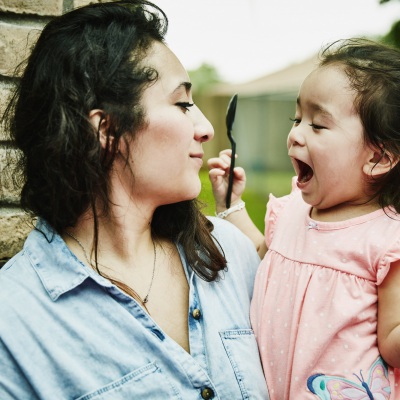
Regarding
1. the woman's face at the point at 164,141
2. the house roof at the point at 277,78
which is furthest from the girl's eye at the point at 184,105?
the house roof at the point at 277,78

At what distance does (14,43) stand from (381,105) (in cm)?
103

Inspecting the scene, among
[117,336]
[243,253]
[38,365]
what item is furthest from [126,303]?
[243,253]

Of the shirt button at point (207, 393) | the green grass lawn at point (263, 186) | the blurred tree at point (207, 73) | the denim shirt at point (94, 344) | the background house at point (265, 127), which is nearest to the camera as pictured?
the denim shirt at point (94, 344)

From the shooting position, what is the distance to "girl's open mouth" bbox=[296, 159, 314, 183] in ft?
5.07

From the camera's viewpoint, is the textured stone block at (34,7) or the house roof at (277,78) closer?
the textured stone block at (34,7)

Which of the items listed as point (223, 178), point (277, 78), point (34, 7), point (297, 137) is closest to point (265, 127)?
point (277, 78)

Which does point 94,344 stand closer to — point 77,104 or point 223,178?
point 77,104

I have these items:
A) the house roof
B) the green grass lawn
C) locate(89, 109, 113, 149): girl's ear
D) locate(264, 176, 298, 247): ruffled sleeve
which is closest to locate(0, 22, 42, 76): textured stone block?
locate(89, 109, 113, 149): girl's ear

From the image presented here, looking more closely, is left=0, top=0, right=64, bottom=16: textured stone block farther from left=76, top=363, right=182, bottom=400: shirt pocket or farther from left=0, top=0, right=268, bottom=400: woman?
left=76, top=363, right=182, bottom=400: shirt pocket

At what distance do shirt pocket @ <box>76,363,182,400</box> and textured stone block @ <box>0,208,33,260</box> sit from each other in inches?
20.8

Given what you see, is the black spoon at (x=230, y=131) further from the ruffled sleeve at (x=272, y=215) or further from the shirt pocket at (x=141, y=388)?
the shirt pocket at (x=141, y=388)

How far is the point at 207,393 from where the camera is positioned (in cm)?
125

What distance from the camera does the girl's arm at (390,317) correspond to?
1241 millimetres

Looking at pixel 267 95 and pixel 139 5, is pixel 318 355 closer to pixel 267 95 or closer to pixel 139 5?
pixel 139 5
